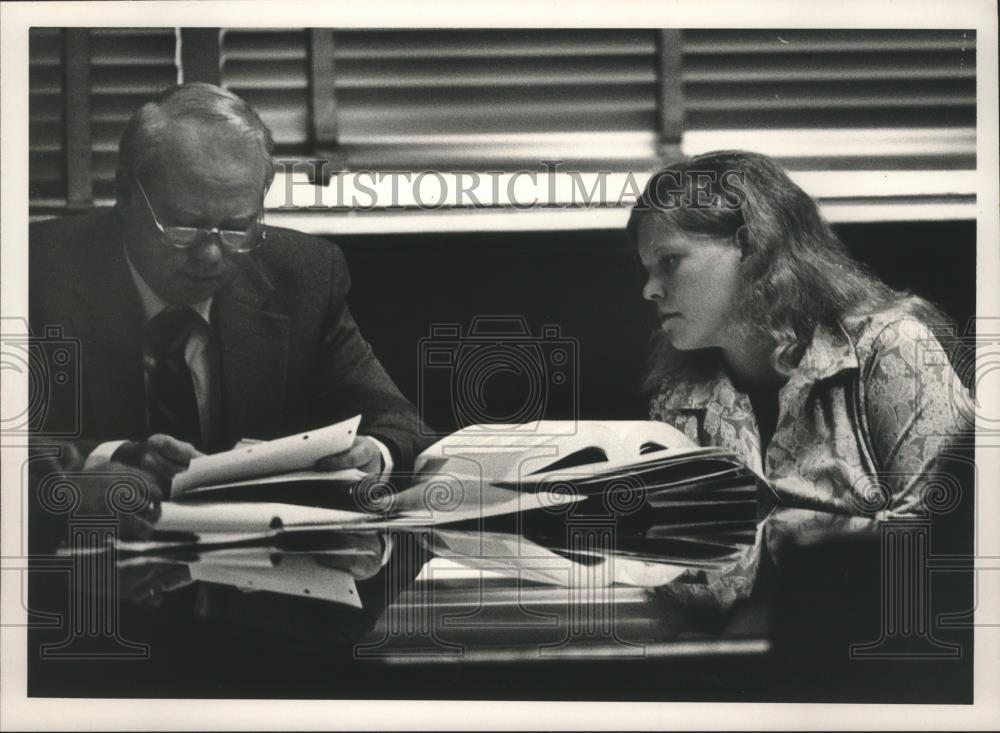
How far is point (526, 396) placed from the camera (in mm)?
2447

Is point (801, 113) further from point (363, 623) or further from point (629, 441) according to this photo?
point (363, 623)

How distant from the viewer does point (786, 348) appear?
8.00 ft

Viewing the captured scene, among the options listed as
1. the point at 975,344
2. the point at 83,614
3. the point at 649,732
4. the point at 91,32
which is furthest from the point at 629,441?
the point at 91,32

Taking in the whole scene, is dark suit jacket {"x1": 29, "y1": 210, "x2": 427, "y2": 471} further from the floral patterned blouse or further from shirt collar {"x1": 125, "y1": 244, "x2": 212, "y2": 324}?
the floral patterned blouse

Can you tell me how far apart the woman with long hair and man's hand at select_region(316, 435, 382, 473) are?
0.73 meters

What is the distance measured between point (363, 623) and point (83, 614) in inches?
28.6

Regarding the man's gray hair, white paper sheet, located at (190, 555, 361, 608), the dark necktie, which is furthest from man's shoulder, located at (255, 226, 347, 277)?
white paper sheet, located at (190, 555, 361, 608)

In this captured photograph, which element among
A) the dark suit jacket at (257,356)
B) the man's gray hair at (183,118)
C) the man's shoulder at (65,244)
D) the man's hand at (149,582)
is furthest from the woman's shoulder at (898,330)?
the man's shoulder at (65,244)

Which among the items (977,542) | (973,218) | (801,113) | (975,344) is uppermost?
(801,113)

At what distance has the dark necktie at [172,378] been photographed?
8.00ft

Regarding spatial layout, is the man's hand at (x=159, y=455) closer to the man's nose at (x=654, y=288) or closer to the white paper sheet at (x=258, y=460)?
the white paper sheet at (x=258, y=460)

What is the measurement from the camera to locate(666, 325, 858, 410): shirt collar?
7.98 ft

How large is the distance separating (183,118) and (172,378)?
67 centimetres

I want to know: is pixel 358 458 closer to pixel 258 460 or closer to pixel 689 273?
pixel 258 460
